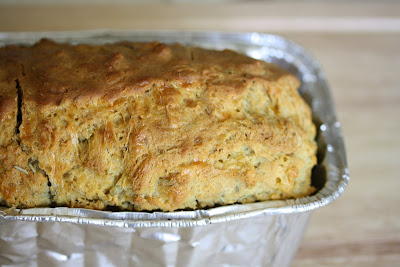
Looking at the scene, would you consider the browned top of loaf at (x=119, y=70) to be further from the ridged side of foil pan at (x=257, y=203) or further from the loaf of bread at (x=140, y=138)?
the ridged side of foil pan at (x=257, y=203)

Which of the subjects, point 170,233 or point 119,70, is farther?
point 119,70

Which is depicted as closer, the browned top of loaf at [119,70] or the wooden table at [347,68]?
the browned top of loaf at [119,70]

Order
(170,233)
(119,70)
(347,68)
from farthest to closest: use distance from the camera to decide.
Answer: (347,68) < (119,70) < (170,233)

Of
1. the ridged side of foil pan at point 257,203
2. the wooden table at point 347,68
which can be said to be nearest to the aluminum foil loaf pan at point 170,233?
the ridged side of foil pan at point 257,203

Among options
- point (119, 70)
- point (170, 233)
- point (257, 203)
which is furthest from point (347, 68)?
point (170, 233)

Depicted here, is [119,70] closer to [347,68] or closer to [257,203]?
[257,203]

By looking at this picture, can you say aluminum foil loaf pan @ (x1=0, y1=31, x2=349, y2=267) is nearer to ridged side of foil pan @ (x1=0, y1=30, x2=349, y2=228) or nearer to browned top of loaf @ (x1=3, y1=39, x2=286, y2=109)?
ridged side of foil pan @ (x1=0, y1=30, x2=349, y2=228)

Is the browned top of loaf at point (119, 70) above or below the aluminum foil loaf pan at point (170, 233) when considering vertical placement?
above
